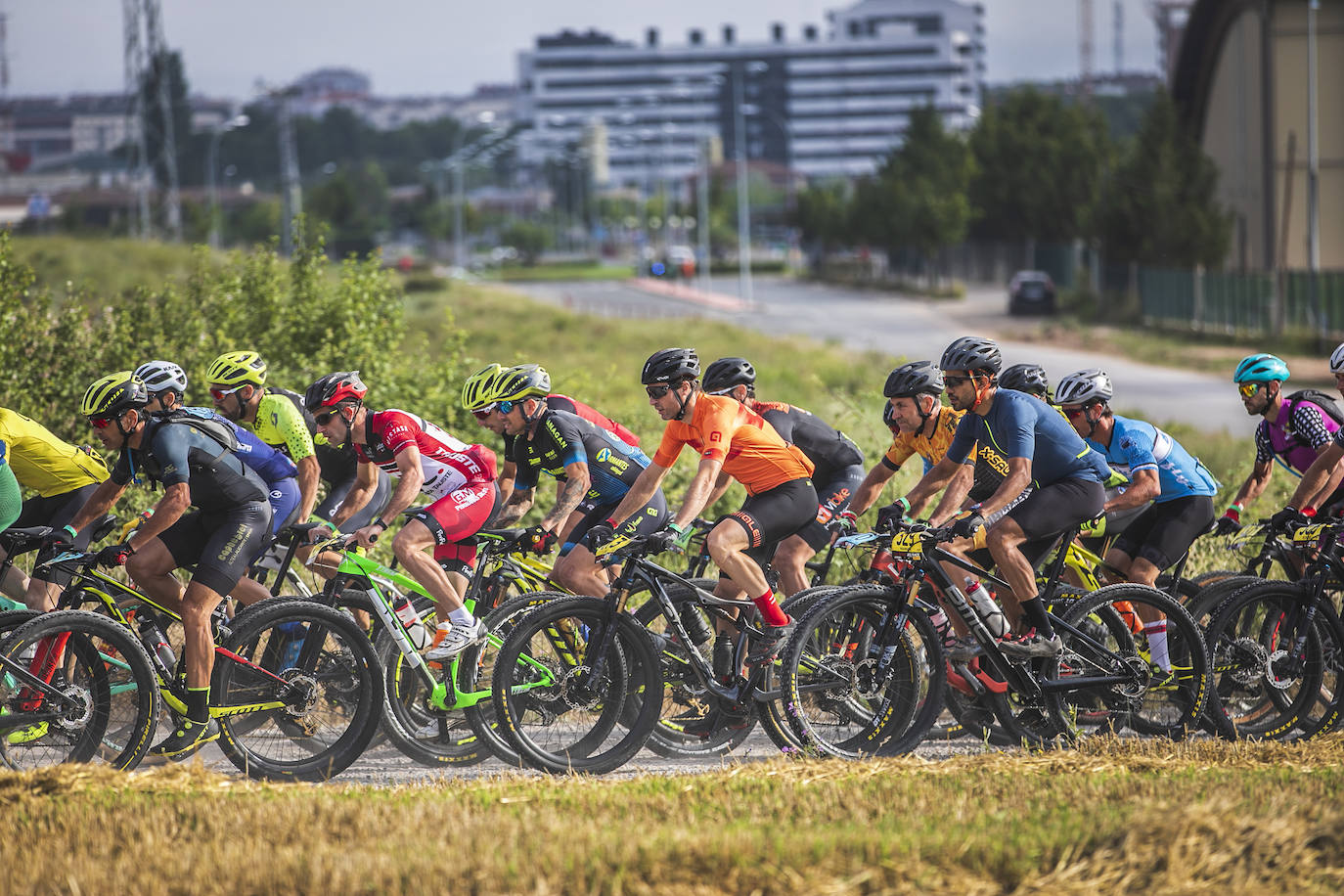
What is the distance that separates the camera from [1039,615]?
727cm

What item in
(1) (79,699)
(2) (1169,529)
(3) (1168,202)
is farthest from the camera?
(3) (1168,202)

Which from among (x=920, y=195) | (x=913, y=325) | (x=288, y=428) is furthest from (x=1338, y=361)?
(x=920, y=195)

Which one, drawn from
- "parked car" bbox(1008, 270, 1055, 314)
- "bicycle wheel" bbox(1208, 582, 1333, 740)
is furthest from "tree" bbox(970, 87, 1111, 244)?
"bicycle wheel" bbox(1208, 582, 1333, 740)

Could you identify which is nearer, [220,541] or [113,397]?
[113,397]

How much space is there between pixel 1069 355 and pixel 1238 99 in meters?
16.6

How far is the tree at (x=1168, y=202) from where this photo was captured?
42.4m

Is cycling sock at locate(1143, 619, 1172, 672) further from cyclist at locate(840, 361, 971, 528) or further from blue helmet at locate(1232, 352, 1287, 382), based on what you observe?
blue helmet at locate(1232, 352, 1287, 382)

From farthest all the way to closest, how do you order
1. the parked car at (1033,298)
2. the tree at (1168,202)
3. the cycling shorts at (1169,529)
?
the parked car at (1033,298) → the tree at (1168,202) → the cycling shorts at (1169,529)

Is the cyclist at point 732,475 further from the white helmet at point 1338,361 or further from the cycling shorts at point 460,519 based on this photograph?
the white helmet at point 1338,361

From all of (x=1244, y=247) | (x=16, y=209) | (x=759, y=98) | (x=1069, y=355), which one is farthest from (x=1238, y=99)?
(x=759, y=98)

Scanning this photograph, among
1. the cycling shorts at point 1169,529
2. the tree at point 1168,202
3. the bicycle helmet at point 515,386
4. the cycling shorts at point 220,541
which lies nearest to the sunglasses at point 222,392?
the cycling shorts at point 220,541

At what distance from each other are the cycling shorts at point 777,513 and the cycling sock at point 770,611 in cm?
29

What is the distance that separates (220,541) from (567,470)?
1.79 meters

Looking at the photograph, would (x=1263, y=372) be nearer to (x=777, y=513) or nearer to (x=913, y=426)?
(x=913, y=426)
